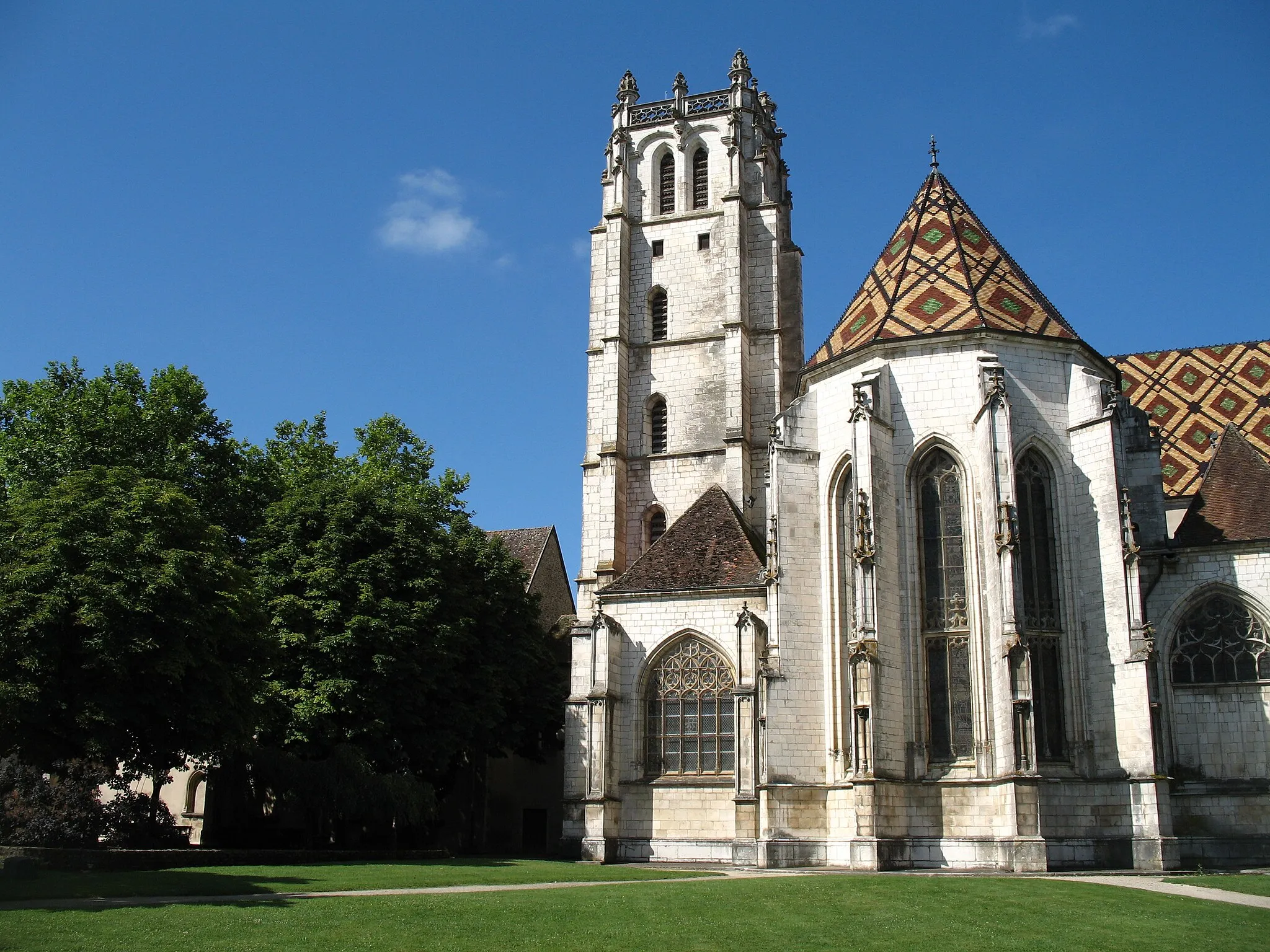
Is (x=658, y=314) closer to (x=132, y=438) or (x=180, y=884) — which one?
(x=132, y=438)

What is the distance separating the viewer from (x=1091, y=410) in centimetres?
2589

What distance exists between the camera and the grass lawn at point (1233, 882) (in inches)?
701

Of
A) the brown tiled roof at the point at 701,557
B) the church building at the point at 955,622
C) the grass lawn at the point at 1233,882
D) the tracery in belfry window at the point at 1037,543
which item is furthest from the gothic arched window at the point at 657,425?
the grass lawn at the point at 1233,882

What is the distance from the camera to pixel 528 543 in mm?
44125

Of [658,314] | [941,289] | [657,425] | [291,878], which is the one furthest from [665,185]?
[291,878]

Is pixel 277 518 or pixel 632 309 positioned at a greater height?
pixel 632 309

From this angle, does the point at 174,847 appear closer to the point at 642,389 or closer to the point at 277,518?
the point at 277,518

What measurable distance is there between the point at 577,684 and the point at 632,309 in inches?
603

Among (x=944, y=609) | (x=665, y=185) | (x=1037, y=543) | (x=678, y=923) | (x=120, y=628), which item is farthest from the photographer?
(x=665, y=185)

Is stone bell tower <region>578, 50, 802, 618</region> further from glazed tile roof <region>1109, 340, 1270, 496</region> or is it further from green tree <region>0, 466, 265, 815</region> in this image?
green tree <region>0, 466, 265, 815</region>

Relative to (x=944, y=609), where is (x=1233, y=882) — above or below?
below

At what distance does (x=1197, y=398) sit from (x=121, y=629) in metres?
27.7

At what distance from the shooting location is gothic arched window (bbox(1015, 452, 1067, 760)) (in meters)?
24.3

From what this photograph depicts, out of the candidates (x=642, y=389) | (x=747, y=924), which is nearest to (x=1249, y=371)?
(x=642, y=389)
